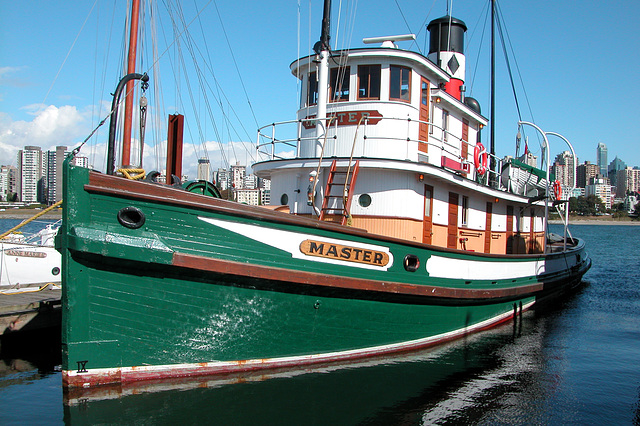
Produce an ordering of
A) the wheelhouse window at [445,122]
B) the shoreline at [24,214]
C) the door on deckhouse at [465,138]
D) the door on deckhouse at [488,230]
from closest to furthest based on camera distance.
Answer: the wheelhouse window at [445,122]
the door on deckhouse at [488,230]
the door on deckhouse at [465,138]
the shoreline at [24,214]

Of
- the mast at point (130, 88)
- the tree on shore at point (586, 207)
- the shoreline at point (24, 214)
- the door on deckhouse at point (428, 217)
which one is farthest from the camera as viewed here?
the tree on shore at point (586, 207)

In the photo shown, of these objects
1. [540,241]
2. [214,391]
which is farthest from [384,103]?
[540,241]

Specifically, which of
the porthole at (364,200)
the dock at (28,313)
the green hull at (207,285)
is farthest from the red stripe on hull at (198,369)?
the dock at (28,313)

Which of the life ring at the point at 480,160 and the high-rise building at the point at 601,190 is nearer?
the life ring at the point at 480,160

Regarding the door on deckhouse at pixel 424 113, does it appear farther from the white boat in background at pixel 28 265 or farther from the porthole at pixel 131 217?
the white boat in background at pixel 28 265

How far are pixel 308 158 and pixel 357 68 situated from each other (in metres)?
2.10

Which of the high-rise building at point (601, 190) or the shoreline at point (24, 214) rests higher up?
the high-rise building at point (601, 190)

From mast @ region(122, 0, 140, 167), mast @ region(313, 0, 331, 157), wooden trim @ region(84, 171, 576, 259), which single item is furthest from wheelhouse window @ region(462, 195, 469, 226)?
mast @ region(122, 0, 140, 167)

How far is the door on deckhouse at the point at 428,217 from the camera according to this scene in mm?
9391

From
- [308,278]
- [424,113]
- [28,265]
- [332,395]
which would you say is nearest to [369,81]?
[424,113]

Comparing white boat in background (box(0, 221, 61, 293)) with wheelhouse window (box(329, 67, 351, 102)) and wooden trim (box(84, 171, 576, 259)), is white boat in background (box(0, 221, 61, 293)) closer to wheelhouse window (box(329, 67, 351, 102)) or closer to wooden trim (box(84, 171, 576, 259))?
wheelhouse window (box(329, 67, 351, 102))

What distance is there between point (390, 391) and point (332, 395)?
924 millimetres

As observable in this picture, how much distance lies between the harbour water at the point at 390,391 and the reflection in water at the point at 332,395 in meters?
0.01

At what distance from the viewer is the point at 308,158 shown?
29.8ft
